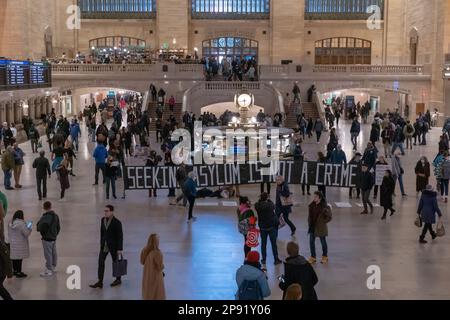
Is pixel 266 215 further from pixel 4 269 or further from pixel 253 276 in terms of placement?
pixel 4 269

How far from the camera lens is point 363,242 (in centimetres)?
1407

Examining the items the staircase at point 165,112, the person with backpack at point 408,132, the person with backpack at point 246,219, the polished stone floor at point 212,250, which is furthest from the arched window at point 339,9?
the person with backpack at point 246,219

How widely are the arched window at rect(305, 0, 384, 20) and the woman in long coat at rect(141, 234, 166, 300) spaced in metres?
42.0

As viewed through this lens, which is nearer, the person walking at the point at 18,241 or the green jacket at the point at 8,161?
the person walking at the point at 18,241

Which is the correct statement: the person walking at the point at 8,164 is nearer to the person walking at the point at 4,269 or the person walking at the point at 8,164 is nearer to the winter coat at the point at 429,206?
the person walking at the point at 4,269

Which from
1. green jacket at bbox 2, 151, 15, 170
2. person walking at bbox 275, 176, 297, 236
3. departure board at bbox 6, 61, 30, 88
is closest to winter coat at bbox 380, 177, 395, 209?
person walking at bbox 275, 176, 297, 236

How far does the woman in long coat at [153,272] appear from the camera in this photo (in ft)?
30.6

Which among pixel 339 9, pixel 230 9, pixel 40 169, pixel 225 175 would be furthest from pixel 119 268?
pixel 339 9

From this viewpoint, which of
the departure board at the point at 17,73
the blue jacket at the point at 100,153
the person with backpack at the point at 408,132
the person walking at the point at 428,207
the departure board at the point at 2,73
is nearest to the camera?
the person walking at the point at 428,207

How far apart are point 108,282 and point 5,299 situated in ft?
6.38

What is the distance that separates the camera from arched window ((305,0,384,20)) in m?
49.5

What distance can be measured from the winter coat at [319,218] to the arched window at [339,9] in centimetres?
Result: 3874
